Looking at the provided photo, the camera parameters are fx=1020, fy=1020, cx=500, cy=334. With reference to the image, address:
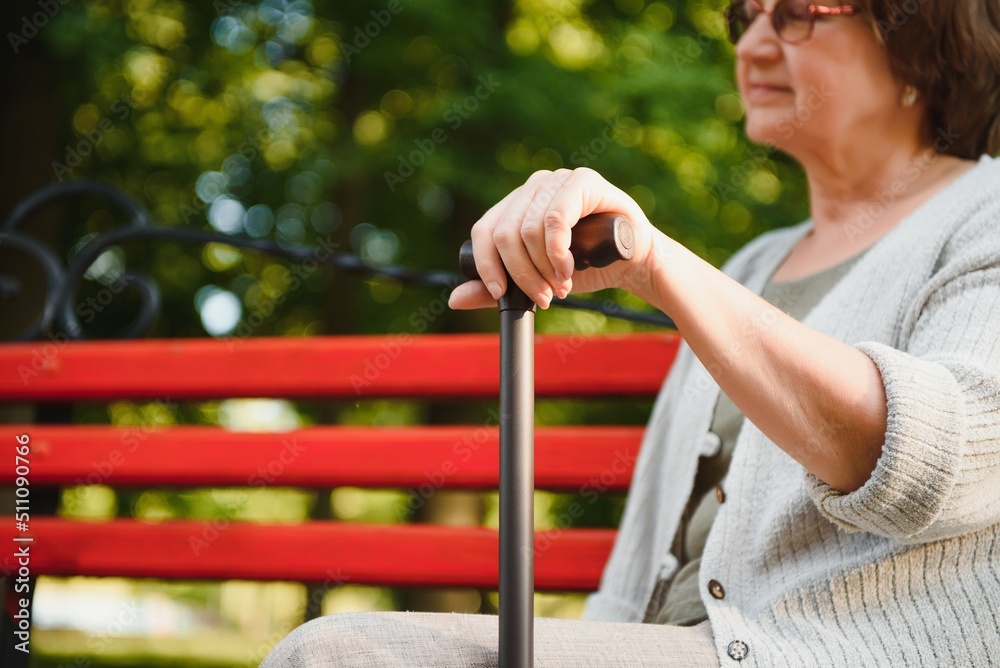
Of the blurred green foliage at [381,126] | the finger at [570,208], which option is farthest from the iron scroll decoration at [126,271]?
the blurred green foliage at [381,126]

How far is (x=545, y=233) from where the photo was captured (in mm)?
1143

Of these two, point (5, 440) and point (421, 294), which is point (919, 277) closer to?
point (5, 440)

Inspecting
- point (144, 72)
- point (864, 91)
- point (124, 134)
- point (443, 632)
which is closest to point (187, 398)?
point (443, 632)

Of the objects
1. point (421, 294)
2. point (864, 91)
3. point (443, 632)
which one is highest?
point (864, 91)

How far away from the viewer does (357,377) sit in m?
2.49

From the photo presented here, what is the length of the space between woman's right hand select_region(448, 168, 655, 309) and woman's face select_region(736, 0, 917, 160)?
0.86m

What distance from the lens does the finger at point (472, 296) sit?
1.26 m

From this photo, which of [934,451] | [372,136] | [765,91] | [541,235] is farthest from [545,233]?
[372,136]

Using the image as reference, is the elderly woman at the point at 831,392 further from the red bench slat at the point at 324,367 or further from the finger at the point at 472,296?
the red bench slat at the point at 324,367

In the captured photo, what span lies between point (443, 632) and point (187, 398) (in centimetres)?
147

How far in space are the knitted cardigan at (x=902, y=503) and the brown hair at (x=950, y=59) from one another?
0.21 meters

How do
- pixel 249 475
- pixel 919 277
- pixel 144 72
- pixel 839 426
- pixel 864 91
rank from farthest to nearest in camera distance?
1. pixel 144 72
2. pixel 249 475
3. pixel 864 91
4. pixel 919 277
5. pixel 839 426

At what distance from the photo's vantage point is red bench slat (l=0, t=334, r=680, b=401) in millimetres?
2387

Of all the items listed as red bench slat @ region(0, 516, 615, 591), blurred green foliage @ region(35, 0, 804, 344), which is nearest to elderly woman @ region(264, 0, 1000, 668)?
red bench slat @ region(0, 516, 615, 591)
